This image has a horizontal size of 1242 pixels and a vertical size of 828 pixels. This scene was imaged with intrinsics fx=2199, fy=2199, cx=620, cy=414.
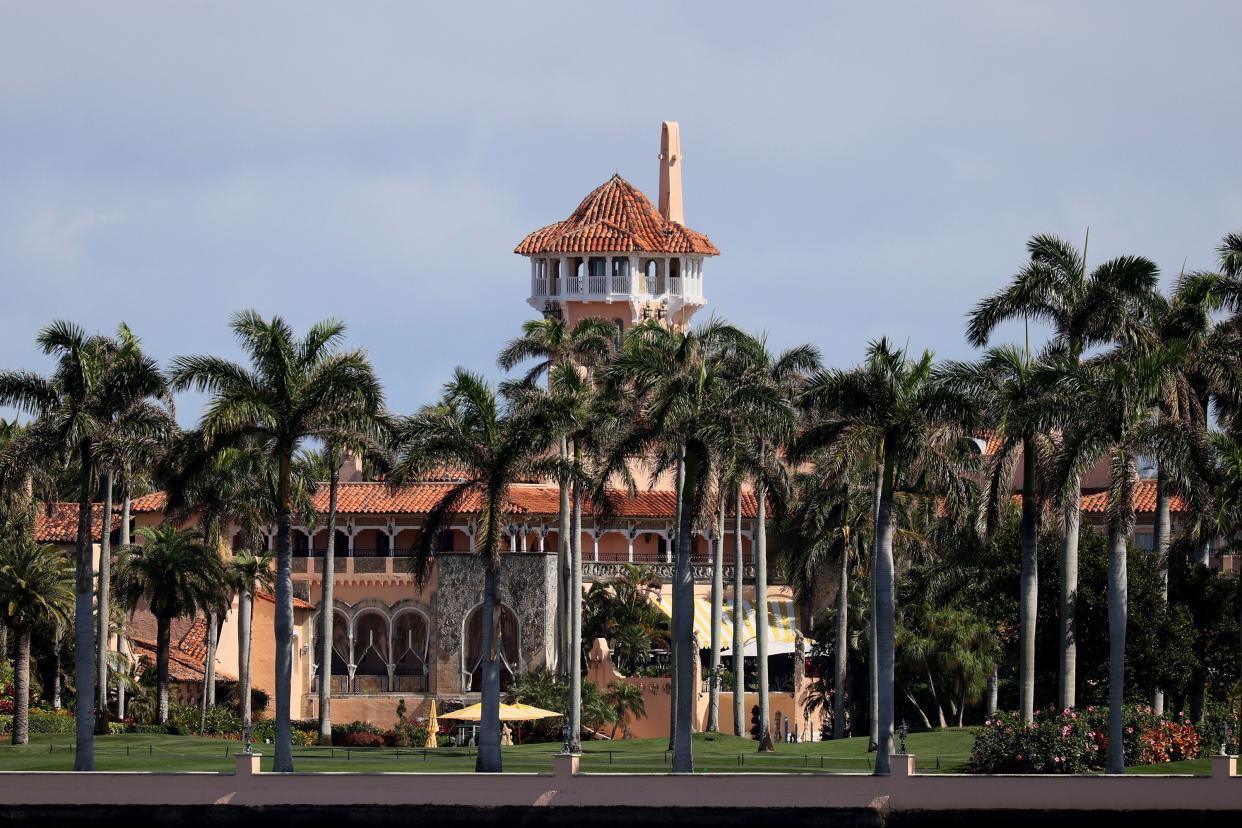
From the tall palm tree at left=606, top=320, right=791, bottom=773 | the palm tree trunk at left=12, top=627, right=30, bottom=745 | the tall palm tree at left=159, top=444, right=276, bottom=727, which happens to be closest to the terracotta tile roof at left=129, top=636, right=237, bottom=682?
the tall palm tree at left=159, top=444, right=276, bottom=727

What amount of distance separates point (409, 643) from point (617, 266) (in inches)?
835

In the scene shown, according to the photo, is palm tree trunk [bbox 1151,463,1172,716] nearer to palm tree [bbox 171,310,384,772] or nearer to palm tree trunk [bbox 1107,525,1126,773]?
palm tree trunk [bbox 1107,525,1126,773]

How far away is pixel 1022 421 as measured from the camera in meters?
50.7

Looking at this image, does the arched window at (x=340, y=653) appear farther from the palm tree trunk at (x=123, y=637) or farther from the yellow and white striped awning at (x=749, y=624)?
the yellow and white striped awning at (x=749, y=624)

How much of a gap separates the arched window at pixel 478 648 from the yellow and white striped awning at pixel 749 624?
5738 mm

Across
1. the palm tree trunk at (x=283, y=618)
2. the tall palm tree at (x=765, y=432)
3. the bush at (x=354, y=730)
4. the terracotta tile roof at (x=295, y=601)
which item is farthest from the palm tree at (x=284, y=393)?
the terracotta tile roof at (x=295, y=601)

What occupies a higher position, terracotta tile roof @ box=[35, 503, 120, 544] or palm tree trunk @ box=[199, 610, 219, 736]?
terracotta tile roof @ box=[35, 503, 120, 544]

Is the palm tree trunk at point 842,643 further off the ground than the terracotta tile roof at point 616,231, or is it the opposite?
the terracotta tile roof at point 616,231

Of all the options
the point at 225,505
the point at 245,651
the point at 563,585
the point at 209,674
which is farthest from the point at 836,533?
the point at 209,674

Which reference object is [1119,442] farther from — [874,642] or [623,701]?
[623,701]

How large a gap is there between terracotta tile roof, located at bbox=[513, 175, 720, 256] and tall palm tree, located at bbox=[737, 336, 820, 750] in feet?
98.9

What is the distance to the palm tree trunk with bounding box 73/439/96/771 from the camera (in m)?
50.2

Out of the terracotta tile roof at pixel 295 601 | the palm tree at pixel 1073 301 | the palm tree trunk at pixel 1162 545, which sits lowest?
the terracotta tile roof at pixel 295 601

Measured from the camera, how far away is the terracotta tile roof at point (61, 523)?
85938mm
